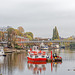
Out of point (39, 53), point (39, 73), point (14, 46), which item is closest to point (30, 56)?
point (39, 53)

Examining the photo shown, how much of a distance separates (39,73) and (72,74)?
7733 mm

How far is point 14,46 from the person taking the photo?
17700cm

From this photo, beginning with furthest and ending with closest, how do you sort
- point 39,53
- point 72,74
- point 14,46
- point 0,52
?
1. point 14,46
2. point 0,52
3. point 39,53
4. point 72,74

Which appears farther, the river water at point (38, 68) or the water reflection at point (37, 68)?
the water reflection at point (37, 68)

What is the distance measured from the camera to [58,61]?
83.8 meters

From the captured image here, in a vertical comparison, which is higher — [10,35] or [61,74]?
[10,35]

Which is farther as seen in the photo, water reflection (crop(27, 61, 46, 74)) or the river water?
water reflection (crop(27, 61, 46, 74))

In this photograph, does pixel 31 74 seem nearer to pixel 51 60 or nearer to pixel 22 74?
pixel 22 74

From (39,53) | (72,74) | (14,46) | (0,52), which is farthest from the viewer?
(14,46)

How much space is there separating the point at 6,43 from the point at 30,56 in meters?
97.3

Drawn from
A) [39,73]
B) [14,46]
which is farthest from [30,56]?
[14,46]

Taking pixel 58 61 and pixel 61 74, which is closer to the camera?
pixel 61 74

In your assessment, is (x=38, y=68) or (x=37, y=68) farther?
(x=37, y=68)

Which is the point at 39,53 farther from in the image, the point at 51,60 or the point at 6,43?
the point at 6,43
